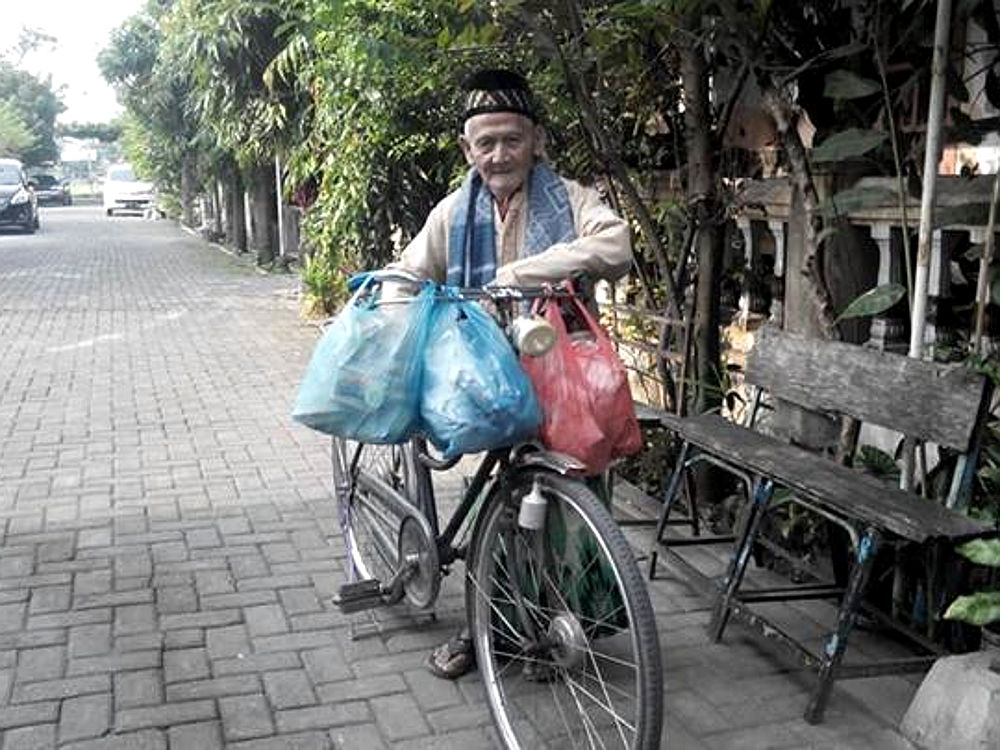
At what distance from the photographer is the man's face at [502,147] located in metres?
3.16

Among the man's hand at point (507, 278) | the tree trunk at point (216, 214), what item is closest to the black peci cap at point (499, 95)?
the man's hand at point (507, 278)

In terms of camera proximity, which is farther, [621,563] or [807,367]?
[807,367]

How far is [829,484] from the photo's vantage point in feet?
10.7

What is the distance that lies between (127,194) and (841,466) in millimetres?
41241

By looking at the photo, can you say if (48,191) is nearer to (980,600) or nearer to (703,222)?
(703,222)

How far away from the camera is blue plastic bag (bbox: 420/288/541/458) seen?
272 cm

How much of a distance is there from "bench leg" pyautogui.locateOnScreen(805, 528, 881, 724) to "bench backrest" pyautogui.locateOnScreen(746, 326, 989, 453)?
418mm

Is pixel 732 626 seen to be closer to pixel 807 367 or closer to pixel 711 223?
pixel 807 367

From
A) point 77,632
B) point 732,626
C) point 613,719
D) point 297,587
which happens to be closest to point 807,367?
point 732,626

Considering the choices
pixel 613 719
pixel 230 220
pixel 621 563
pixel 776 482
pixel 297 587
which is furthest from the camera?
pixel 230 220

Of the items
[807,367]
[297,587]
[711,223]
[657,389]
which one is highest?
[711,223]

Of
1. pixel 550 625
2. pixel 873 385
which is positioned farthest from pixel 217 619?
pixel 873 385

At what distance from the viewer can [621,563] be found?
253 cm

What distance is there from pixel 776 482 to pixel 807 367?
675 mm
